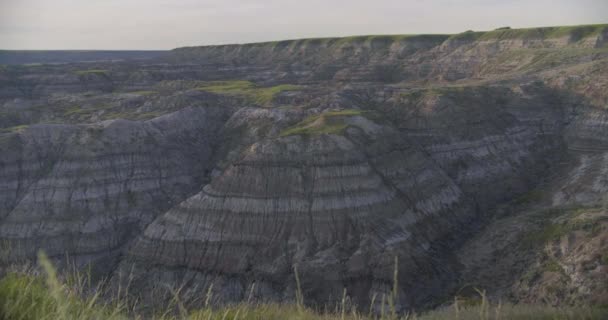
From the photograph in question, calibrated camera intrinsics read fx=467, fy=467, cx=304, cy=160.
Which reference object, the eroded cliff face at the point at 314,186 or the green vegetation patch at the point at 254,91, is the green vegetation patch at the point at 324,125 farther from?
the green vegetation patch at the point at 254,91

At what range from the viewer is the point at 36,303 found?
622cm

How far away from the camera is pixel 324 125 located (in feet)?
170

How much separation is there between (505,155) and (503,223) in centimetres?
1881

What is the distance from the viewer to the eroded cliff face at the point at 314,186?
38.9 metres

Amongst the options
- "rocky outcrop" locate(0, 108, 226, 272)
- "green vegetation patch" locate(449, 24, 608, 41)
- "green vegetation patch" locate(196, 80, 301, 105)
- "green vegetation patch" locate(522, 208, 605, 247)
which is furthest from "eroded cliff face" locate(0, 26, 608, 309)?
"green vegetation patch" locate(449, 24, 608, 41)

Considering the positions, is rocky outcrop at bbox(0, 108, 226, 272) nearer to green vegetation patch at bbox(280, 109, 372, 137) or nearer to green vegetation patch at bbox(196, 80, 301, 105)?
green vegetation patch at bbox(280, 109, 372, 137)

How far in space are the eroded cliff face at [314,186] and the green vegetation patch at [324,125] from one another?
0.27m

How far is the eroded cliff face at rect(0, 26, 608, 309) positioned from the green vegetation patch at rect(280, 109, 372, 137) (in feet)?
0.88

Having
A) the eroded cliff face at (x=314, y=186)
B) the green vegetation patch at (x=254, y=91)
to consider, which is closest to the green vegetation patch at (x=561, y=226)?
the eroded cliff face at (x=314, y=186)

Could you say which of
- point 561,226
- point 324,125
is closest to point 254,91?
point 324,125

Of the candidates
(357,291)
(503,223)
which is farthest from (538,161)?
(357,291)

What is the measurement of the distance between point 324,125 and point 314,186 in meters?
10.0

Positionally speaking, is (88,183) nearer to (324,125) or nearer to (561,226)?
(324,125)

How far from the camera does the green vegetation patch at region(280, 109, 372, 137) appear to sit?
49.9 meters
